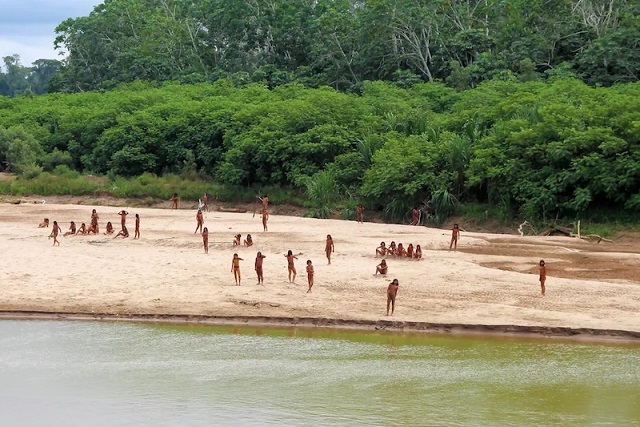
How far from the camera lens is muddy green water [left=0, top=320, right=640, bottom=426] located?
1744 cm

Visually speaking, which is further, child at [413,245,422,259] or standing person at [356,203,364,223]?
standing person at [356,203,364,223]

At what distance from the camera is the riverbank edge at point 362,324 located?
21547 mm

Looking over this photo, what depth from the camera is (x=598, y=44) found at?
5053 centimetres

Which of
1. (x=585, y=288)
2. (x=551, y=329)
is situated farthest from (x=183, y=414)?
(x=585, y=288)

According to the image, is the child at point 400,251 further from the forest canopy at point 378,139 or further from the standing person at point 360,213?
the standing person at point 360,213

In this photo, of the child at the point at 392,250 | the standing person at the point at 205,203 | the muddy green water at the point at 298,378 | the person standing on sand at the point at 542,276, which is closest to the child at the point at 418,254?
the child at the point at 392,250

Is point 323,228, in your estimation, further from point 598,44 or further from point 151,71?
point 151,71

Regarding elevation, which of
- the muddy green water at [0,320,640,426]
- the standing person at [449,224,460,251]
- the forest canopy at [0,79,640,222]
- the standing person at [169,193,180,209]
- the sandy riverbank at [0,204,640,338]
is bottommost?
the muddy green water at [0,320,640,426]

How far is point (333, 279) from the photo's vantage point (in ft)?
85.4

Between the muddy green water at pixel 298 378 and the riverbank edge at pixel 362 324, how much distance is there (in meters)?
0.29

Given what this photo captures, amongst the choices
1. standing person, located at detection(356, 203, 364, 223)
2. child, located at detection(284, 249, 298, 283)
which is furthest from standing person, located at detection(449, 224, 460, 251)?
standing person, located at detection(356, 203, 364, 223)

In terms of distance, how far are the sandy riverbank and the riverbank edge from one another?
0.15 m

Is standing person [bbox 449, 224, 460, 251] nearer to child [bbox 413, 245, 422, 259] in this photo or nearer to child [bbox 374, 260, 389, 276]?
child [bbox 413, 245, 422, 259]

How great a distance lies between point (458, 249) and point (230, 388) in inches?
530
